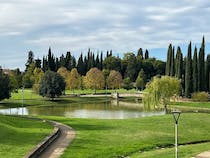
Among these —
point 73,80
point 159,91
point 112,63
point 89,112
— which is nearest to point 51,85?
point 73,80

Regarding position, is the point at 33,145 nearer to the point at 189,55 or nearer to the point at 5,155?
the point at 5,155

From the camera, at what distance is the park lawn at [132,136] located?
22.6 m

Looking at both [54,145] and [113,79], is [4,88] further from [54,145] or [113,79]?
[113,79]

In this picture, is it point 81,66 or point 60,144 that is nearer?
point 60,144

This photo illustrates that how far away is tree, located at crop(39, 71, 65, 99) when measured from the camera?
90.3 metres

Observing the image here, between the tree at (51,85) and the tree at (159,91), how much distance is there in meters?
30.6

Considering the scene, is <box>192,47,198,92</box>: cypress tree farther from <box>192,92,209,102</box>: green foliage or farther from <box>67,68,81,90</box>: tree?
<box>67,68,81,90</box>: tree

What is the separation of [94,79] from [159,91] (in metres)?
54.5

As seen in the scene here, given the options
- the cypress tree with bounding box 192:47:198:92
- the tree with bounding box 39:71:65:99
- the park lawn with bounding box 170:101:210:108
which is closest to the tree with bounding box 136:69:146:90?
the tree with bounding box 39:71:65:99

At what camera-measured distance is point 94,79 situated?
117 m

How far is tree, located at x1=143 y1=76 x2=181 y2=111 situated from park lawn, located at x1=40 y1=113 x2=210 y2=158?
21.0 meters

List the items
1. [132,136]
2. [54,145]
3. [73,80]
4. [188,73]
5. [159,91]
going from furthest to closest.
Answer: [73,80], [188,73], [159,91], [132,136], [54,145]

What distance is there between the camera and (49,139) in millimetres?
24344

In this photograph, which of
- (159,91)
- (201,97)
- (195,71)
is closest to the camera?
(159,91)
